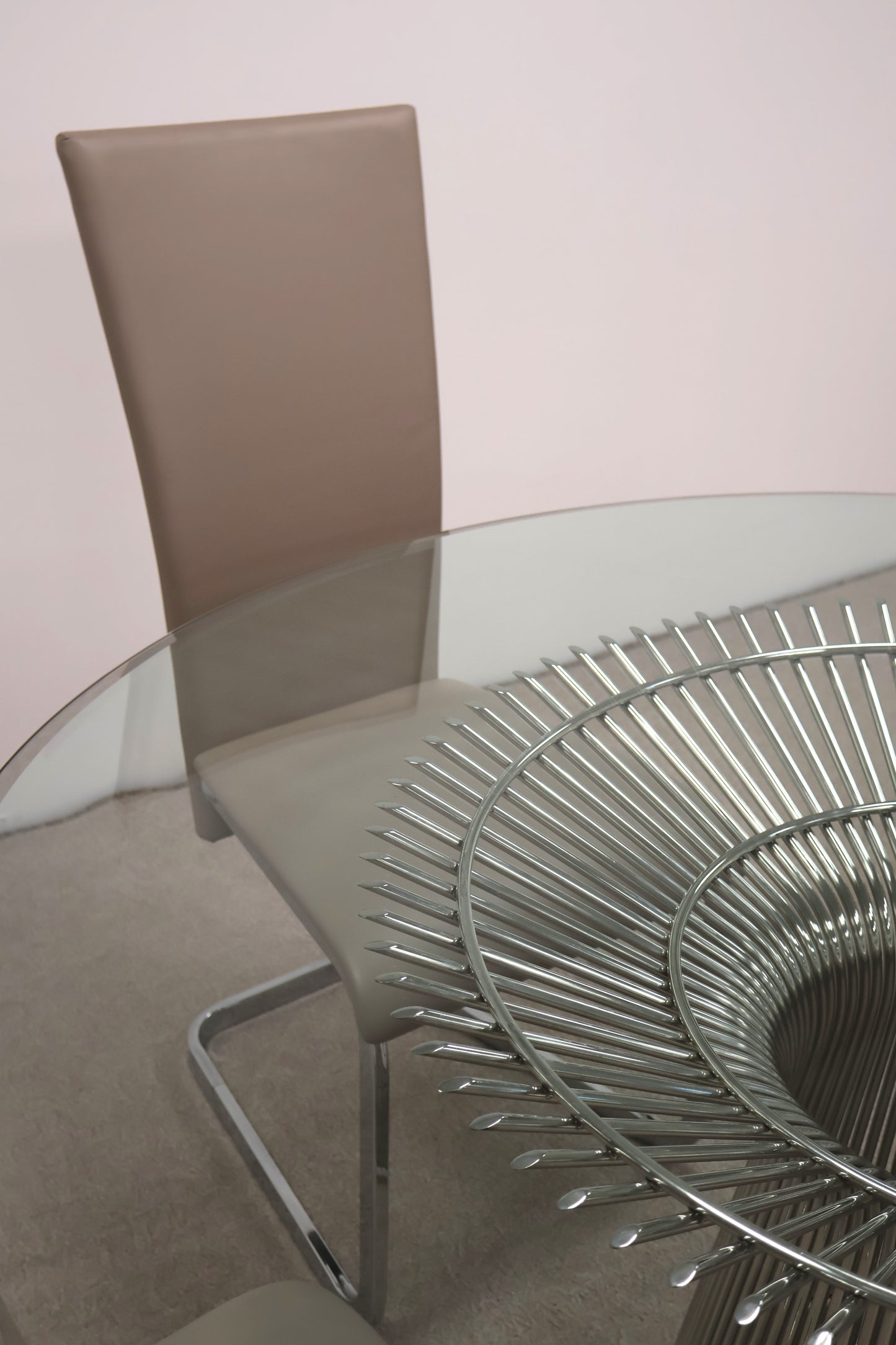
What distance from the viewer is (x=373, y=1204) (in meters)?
0.77

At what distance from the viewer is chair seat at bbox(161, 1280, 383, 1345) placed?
60cm

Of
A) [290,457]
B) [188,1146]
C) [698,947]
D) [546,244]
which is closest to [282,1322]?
[188,1146]

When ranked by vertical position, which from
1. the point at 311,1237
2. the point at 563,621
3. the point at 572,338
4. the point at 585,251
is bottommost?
the point at 311,1237

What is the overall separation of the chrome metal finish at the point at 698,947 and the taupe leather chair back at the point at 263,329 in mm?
459

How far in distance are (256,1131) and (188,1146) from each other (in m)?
0.14

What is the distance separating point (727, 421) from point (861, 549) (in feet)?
4.27

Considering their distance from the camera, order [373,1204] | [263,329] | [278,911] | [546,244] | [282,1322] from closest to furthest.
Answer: [282,1322] → [373,1204] → [278,911] → [263,329] → [546,244]

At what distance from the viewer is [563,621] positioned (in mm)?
1123

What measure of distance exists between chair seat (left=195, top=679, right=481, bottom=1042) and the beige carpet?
32 mm

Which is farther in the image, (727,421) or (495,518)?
(727,421)

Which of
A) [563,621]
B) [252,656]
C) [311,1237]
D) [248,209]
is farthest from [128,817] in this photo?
[248,209]

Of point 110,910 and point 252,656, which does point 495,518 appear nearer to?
point 252,656

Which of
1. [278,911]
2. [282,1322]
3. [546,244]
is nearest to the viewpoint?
[282,1322]

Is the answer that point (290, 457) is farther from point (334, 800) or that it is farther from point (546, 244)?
point (546, 244)
